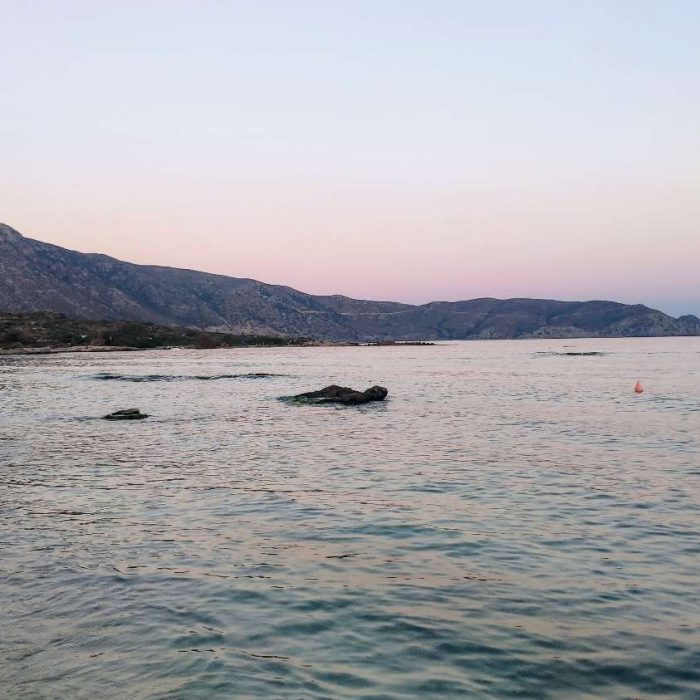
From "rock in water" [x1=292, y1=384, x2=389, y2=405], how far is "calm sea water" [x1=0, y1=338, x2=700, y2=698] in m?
19.9

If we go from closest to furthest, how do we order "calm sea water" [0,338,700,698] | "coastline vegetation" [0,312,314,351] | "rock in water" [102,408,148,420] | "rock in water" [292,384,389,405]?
"calm sea water" [0,338,700,698]
"rock in water" [102,408,148,420]
"rock in water" [292,384,389,405]
"coastline vegetation" [0,312,314,351]

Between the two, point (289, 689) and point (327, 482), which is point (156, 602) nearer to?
point (289, 689)

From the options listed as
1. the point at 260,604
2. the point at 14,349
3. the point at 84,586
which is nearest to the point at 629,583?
the point at 260,604

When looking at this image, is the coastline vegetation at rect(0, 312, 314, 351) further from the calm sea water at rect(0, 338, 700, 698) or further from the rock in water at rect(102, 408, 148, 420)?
the calm sea water at rect(0, 338, 700, 698)

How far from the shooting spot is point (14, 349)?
15725 cm

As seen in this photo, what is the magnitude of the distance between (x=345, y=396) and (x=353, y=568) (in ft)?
125

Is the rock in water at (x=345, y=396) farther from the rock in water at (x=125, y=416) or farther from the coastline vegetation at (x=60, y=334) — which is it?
the coastline vegetation at (x=60, y=334)

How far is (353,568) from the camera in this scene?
42.9 ft

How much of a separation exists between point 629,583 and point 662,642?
2.41m

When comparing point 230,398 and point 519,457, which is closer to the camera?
point 519,457

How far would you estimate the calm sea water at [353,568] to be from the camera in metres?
8.75

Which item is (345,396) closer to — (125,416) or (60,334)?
(125,416)

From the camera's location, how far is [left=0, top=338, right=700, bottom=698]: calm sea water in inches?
344

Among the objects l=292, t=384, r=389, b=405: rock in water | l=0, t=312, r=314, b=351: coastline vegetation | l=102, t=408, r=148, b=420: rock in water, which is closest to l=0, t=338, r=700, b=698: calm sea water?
l=102, t=408, r=148, b=420: rock in water
